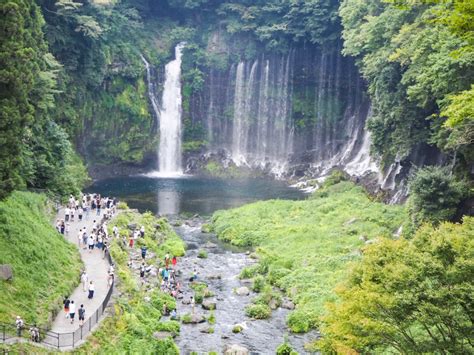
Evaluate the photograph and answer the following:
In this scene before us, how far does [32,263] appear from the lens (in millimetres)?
26953

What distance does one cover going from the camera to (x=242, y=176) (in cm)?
7581

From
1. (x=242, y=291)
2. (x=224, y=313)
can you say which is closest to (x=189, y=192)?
(x=242, y=291)

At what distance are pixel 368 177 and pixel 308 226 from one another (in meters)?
15.8

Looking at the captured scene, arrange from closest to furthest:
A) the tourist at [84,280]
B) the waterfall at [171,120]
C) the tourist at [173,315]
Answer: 1. the tourist at [84,280]
2. the tourist at [173,315]
3. the waterfall at [171,120]

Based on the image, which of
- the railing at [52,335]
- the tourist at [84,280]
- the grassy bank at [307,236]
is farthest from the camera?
the grassy bank at [307,236]

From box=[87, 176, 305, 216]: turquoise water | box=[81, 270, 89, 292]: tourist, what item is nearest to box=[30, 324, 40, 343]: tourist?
box=[81, 270, 89, 292]: tourist

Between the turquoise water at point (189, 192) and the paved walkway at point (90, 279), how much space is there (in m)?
18.4

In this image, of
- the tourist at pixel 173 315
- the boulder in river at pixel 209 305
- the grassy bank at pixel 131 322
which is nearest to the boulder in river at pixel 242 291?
the boulder in river at pixel 209 305

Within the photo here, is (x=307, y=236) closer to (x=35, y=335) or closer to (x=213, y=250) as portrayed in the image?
(x=213, y=250)

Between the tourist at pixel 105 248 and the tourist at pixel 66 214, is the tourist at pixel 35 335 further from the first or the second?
the tourist at pixel 66 214

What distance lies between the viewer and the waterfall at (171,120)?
257 feet

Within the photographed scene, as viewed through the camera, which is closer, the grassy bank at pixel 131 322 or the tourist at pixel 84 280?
the grassy bank at pixel 131 322

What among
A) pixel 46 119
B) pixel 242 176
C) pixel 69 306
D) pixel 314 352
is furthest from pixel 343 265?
pixel 242 176

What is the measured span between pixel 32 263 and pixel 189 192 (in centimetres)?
3762
